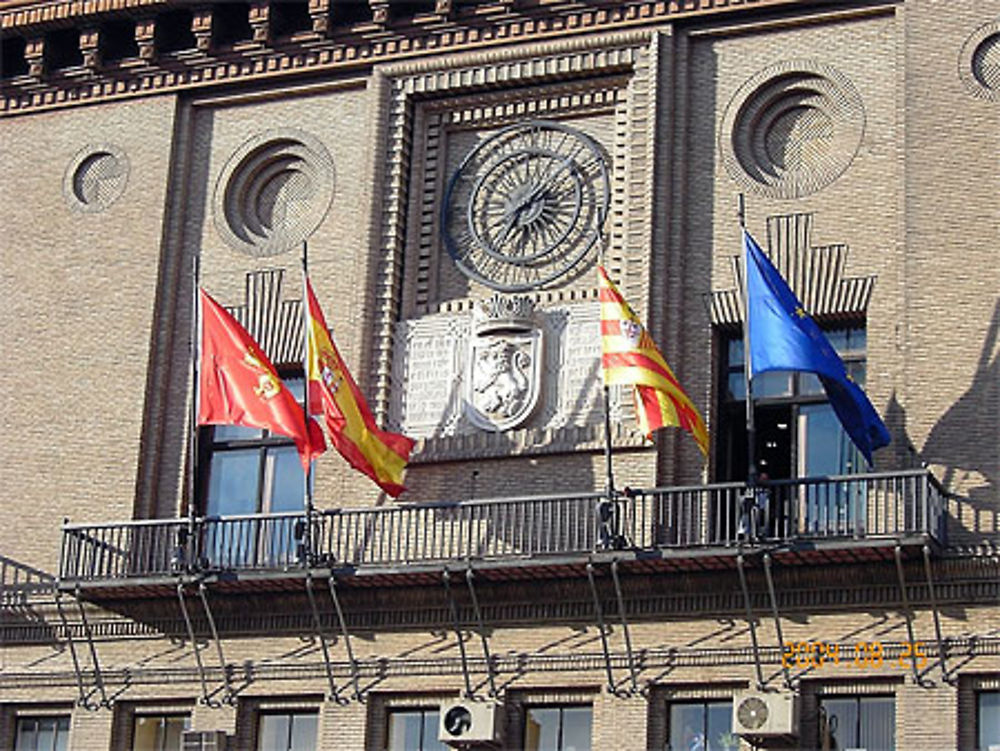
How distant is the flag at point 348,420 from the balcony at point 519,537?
579 millimetres

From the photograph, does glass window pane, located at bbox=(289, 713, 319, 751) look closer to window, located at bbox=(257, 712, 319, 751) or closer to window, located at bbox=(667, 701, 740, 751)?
window, located at bbox=(257, 712, 319, 751)

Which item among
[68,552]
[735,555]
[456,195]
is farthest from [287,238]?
[735,555]

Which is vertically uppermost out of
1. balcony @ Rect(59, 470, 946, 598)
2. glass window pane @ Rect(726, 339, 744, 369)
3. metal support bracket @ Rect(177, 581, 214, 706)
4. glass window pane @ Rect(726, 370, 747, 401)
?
→ glass window pane @ Rect(726, 339, 744, 369)

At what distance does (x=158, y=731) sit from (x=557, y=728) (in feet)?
20.1

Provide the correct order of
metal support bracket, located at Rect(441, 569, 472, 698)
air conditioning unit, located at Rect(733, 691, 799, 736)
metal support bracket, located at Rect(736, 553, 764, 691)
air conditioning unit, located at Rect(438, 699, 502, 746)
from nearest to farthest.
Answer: air conditioning unit, located at Rect(733, 691, 799, 736) → metal support bracket, located at Rect(736, 553, 764, 691) → air conditioning unit, located at Rect(438, 699, 502, 746) → metal support bracket, located at Rect(441, 569, 472, 698)

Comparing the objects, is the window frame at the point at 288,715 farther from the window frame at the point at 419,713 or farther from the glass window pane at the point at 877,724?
the glass window pane at the point at 877,724

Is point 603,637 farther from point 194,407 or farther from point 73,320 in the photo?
point 73,320

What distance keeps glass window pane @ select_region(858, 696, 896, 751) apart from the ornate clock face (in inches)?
309

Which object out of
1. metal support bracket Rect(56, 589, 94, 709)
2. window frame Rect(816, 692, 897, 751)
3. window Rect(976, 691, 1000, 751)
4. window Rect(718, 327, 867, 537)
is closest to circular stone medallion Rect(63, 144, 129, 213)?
metal support bracket Rect(56, 589, 94, 709)

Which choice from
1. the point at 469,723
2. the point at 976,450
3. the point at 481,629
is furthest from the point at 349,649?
the point at 976,450

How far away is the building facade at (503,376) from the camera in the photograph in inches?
1300

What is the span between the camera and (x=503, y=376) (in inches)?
1417

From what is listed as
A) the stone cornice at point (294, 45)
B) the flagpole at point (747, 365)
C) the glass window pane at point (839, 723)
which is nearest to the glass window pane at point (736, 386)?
the flagpole at point (747, 365)

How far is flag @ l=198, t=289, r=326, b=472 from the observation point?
114 feet
